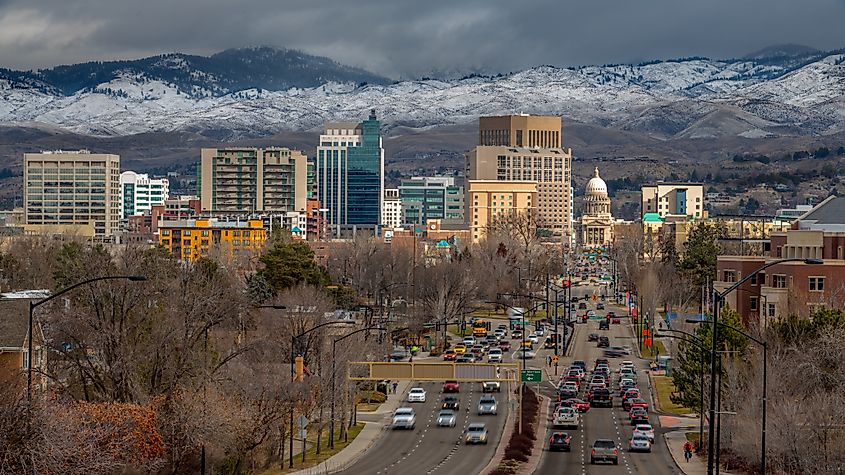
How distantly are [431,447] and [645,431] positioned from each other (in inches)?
408

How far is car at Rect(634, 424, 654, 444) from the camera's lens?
80938mm

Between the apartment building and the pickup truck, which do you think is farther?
the apartment building

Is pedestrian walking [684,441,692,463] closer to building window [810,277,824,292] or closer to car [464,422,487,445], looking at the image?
car [464,422,487,445]

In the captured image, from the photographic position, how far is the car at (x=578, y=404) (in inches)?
3703

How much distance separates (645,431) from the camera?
270 ft

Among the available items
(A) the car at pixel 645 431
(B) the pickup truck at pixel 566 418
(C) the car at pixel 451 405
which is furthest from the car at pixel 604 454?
(C) the car at pixel 451 405

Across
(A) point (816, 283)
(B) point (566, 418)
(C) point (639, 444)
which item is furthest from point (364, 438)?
(A) point (816, 283)

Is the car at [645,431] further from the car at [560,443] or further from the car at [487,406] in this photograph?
the car at [487,406]

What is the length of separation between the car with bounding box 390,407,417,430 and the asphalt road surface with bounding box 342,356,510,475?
1.05ft

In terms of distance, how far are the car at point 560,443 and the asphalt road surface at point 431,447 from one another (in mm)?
2621

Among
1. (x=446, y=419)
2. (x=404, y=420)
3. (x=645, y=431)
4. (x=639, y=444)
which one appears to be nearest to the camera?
(x=639, y=444)

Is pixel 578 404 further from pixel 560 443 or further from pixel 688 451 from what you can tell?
pixel 688 451

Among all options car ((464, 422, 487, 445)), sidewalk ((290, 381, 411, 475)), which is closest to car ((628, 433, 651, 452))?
car ((464, 422, 487, 445))

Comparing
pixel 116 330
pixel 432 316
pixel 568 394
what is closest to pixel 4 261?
pixel 432 316
